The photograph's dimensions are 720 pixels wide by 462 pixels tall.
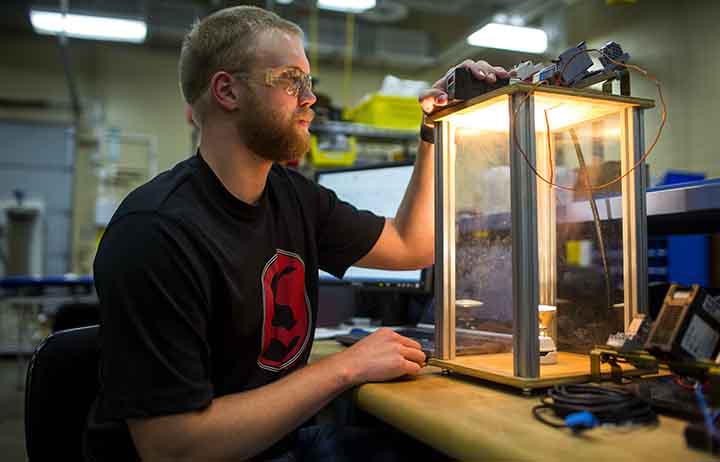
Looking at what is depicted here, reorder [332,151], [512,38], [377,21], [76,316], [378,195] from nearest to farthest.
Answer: [378,195], [76,316], [332,151], [512,38], [377,21]

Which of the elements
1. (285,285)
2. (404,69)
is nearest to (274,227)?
(285,285)

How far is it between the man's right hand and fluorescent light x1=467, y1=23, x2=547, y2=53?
175 inches

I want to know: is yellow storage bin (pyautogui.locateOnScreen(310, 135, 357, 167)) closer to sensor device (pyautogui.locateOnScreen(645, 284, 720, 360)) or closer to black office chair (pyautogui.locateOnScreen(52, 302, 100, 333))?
black office chair (pyautogui.locateOnScreen(52, 302, 100, 333))

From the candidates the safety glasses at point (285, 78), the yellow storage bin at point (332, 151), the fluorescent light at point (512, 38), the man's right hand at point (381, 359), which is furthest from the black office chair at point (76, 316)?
the fluorescent light at point (512, 38)

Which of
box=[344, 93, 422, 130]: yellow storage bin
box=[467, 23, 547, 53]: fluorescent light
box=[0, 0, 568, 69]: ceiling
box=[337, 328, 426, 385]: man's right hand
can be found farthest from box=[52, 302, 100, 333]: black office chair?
box=[467, 23, 547, 53]: fluorescent light

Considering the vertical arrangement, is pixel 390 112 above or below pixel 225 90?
above

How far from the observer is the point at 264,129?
43.7 inches

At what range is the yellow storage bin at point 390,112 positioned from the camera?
2920 mm

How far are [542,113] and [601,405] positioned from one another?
50 centimetres

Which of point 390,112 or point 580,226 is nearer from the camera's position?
point 580,226

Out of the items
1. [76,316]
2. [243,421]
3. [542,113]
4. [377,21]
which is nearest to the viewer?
[243,421]

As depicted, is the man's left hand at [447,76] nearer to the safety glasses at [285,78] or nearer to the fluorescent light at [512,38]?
the safety glasses at [285,78]

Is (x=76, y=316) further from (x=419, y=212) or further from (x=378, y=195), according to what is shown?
(x=419, y=212)

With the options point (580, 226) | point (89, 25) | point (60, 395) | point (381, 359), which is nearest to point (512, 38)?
point (89, 25)
